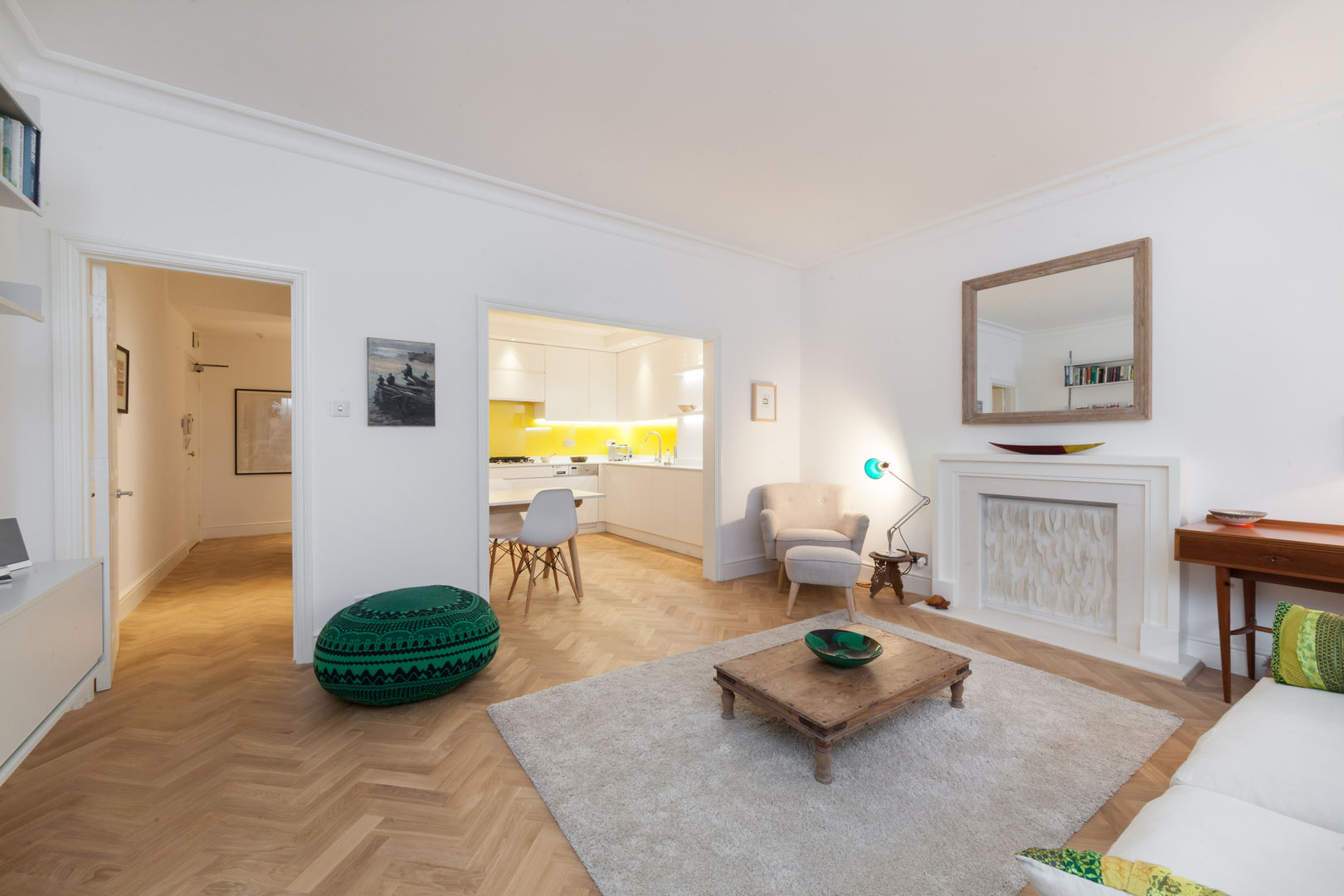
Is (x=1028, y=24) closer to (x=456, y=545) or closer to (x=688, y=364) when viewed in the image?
(x=456, y=545)

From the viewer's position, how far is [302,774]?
2.02m

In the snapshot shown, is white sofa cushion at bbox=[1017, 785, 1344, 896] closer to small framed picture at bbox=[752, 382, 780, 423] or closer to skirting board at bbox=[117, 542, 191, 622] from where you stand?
small framed picture at bbox=[752, 382, 780, 423]

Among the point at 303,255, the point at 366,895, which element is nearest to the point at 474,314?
the point at 303,255

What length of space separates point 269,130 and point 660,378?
4.37 metres

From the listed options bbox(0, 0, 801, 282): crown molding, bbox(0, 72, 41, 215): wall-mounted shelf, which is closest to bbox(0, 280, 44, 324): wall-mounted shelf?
bbox(0, 72, 41, 215): wall-mounted shelf

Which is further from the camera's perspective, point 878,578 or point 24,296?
point 878,578

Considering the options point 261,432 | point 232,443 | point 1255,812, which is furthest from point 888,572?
point 232,443

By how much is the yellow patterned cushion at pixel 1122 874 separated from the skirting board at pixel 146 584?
4.76m

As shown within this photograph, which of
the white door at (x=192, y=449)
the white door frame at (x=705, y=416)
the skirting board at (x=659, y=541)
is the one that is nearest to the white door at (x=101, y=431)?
the white door frame at (x=705, y=416)

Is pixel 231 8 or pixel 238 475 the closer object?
pixel 231 8

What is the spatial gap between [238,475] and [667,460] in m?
5.32

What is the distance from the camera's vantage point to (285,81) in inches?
98.8

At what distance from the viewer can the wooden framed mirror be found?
10.4ft

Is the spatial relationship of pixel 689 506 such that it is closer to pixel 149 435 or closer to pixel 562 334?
pixel 562 334
